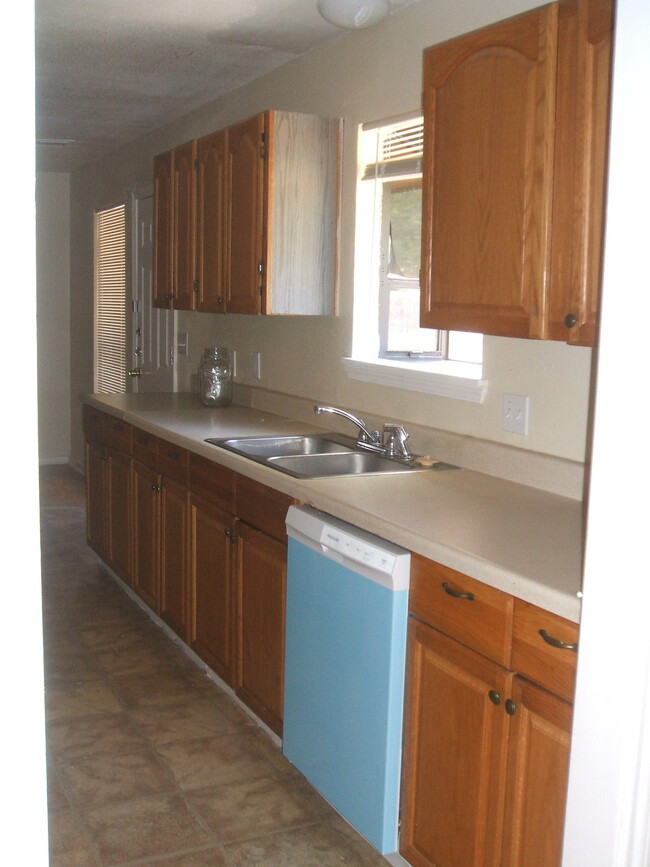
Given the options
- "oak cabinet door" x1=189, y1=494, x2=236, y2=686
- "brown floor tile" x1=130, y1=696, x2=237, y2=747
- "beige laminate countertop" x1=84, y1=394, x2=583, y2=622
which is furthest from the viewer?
"oak cabinet door" x1=189, y1=494, x2=236, y2=686

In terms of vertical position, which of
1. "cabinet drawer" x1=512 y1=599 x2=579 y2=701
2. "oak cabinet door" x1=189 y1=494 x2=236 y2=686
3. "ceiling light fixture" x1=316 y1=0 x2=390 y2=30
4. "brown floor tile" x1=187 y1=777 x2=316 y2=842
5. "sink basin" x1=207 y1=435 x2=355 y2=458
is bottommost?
"brown floor tile" x1=187 y1=777 x2=316 y2=842

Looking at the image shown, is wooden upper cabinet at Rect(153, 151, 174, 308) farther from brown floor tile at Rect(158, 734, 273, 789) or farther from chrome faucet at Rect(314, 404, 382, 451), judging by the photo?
brown floor tile at Rect(158, 734, 273, 789)

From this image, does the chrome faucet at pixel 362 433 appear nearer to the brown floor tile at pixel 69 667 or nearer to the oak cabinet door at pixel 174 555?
the oak cabinet door at pixel 174 555

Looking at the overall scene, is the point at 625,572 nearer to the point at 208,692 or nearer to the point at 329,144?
the point at 208,692

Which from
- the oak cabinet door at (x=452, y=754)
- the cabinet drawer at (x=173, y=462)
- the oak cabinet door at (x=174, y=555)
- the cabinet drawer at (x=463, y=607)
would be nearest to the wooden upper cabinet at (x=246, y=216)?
the cabinet drawer at (x=173, y=462)

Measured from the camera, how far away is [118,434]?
409 centimetres

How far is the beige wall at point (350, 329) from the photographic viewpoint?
8.09ft

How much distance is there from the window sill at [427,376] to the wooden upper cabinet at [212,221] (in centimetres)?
72

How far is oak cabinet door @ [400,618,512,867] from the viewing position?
5.80ft

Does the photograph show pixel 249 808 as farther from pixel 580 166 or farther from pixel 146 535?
pixel 580 166

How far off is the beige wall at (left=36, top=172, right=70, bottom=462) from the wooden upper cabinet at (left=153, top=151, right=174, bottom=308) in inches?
123

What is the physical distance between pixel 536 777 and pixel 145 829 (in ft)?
3.89

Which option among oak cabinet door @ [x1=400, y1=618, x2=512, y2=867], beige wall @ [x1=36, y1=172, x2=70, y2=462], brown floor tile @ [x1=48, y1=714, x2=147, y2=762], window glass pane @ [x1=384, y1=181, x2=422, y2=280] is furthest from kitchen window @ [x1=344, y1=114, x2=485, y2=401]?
beige wall @ [x1=36, y1=172, x2=70, y2=462]

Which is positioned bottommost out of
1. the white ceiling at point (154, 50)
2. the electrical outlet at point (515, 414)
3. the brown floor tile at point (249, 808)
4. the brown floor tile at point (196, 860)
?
the brown floor tile at point (196, 860)
